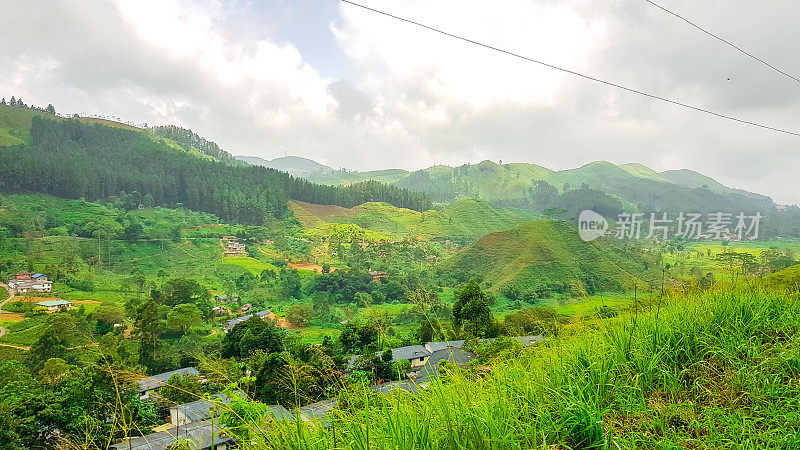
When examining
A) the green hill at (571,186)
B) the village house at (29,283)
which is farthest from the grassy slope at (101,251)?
the green hill at (571,186)

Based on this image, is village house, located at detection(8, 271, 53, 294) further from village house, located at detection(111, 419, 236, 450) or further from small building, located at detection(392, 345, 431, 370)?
village house, located at detection(111, 419, 236, 450)

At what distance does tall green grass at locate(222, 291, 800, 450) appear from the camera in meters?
1.24

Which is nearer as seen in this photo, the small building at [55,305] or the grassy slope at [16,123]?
the small building at [55,305]

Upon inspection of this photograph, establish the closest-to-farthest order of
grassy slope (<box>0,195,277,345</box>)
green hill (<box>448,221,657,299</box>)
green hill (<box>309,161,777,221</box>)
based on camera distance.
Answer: green hill (<box>448,221,657,299</box>), grassy slope (<box>0,195,277,345</box>), green hill (<box>309,161,777,221</box>)

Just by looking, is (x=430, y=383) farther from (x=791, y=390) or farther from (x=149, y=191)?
(x=149, y=191)

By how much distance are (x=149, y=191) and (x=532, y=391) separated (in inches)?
3176

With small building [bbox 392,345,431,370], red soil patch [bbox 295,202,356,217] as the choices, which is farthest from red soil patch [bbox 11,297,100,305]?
red soil patch [bbox 295,202,356,217]

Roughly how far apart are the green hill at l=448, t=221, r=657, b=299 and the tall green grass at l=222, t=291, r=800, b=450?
125ft

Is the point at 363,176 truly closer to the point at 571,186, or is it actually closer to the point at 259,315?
the point at 571,186

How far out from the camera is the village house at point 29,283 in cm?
3738

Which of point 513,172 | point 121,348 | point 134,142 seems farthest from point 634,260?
point 513,172

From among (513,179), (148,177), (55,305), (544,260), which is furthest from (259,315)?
(513,179)

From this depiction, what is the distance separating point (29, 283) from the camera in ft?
126

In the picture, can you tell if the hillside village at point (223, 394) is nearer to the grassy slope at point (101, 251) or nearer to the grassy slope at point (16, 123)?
the grassy slope at point (101, 251)
